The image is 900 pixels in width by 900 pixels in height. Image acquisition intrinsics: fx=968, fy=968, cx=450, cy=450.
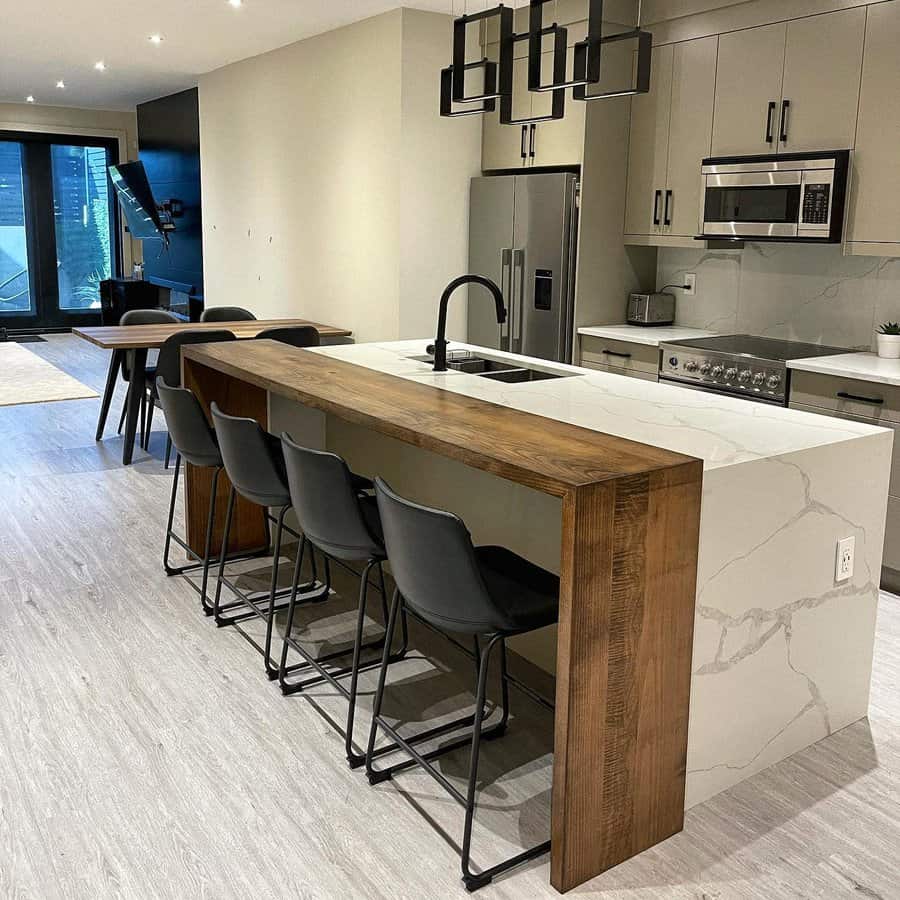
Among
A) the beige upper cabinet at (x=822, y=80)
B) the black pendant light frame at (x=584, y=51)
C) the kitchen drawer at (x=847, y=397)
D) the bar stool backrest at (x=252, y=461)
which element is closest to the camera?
the black pendant light frame at (x=584, y=51)

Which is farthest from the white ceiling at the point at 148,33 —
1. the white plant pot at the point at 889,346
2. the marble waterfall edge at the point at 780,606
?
the marble waterfall edge at the point at 780,606

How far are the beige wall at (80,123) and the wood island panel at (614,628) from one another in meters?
10.7

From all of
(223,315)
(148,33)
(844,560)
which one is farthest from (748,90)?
(148,33)

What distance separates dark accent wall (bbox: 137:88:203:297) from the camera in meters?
9.26

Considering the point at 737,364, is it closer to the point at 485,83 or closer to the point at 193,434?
the point at 485,83

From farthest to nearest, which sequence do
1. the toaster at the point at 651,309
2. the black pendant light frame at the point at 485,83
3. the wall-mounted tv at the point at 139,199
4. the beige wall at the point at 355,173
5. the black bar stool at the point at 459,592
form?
the wall-mounted tv at the point at 139,199 < the beige wall at the point at 355,173 < the toaster at the point at 651,309 < the black pendant light frame at the point at 485,83 < the black bar stool at the point at 459,592

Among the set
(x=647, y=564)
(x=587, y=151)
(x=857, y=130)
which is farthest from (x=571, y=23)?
(x=647, y=564)

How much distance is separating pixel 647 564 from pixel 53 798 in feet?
5.39

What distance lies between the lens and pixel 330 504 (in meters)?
2.74

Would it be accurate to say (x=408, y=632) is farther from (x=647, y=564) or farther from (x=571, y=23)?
(x=571, y=23)

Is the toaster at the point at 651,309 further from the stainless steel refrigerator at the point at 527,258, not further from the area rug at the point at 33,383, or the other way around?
the area rug at the point at 33,383

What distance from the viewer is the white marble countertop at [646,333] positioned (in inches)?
199

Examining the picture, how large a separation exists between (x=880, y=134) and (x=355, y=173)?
3.28m

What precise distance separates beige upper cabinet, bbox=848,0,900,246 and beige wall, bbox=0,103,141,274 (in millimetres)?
9733
